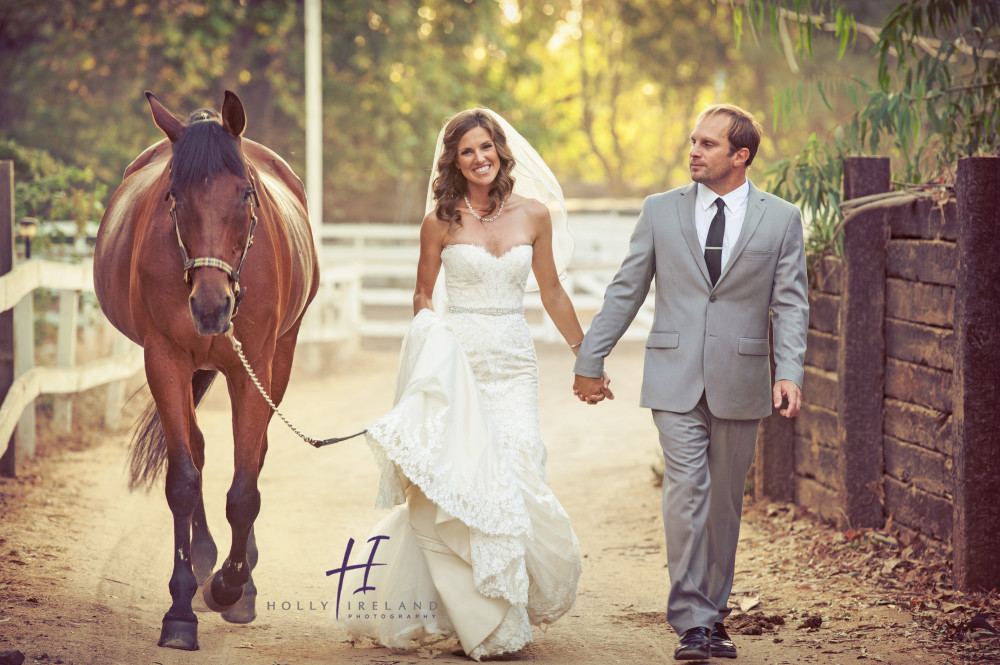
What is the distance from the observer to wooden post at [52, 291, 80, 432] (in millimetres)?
8578

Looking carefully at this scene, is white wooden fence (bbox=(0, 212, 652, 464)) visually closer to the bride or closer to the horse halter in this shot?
the horse halter

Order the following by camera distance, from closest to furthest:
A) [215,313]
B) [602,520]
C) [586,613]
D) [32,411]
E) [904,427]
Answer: [215,313] → [586,613] → [904,427] → [602,520] → [32,411]

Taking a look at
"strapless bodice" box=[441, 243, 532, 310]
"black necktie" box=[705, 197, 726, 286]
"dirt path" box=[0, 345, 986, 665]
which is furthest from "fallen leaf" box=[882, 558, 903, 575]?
"strapless bodice" box=[441, 243, 532, 310]

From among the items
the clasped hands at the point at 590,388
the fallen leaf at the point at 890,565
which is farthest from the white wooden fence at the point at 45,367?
the fallen leaf at the point at 890,565

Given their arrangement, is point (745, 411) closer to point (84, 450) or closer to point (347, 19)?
point (84, 450)

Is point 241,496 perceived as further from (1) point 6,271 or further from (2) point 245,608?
(1) point 6,271

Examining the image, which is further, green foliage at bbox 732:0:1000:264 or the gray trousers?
green foliage at bbox 732:0:1000:264

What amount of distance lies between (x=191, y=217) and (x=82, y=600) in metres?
1.87

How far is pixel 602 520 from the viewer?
23.9 feet

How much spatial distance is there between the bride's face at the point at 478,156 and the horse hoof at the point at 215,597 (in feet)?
6.96

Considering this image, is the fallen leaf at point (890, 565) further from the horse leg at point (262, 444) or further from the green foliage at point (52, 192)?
the green foliage at point (52, 192)

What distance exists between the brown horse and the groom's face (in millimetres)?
1835

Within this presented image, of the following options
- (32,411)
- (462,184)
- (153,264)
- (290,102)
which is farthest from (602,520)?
(290,102)

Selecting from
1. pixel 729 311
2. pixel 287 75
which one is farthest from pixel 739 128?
pixel 287 75
